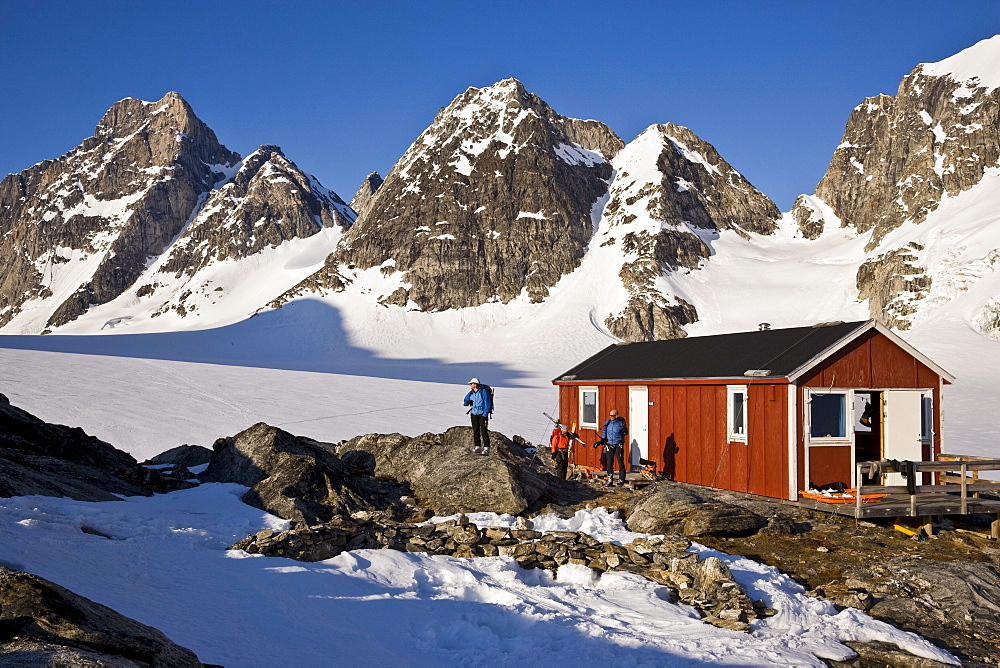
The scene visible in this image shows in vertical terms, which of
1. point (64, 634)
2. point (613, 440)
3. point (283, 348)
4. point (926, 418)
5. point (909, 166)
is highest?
point (909, 166)

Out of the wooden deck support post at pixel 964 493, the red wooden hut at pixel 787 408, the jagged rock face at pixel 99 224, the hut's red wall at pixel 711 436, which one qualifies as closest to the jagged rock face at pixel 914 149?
the red wooden hut at pixel 787 408

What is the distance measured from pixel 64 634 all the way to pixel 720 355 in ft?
58.8

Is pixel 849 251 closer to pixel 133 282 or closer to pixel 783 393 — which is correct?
pixel 783 393

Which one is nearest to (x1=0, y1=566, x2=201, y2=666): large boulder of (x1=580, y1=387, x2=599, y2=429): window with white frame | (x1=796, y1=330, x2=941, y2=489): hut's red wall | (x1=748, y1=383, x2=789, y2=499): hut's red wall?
(x1=748, y1=383, x2=789, y2=499): hut's red wall

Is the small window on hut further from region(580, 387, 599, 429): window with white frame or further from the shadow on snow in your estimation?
the shadow on snow

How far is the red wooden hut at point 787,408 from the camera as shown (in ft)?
53.3

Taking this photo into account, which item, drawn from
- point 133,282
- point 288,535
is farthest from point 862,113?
point 133,282

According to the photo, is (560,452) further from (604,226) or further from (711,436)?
(604,226)

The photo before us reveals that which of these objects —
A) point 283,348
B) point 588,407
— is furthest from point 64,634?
point 283,348

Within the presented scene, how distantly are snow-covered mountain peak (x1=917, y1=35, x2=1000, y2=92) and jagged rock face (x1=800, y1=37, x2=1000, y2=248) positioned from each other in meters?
0.20

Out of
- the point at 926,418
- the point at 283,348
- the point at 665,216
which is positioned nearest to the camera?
the point at 926,418

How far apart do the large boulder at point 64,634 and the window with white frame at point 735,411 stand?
15.2 meters

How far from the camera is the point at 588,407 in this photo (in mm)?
23734

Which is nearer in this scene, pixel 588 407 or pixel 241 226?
pixel 588 407
